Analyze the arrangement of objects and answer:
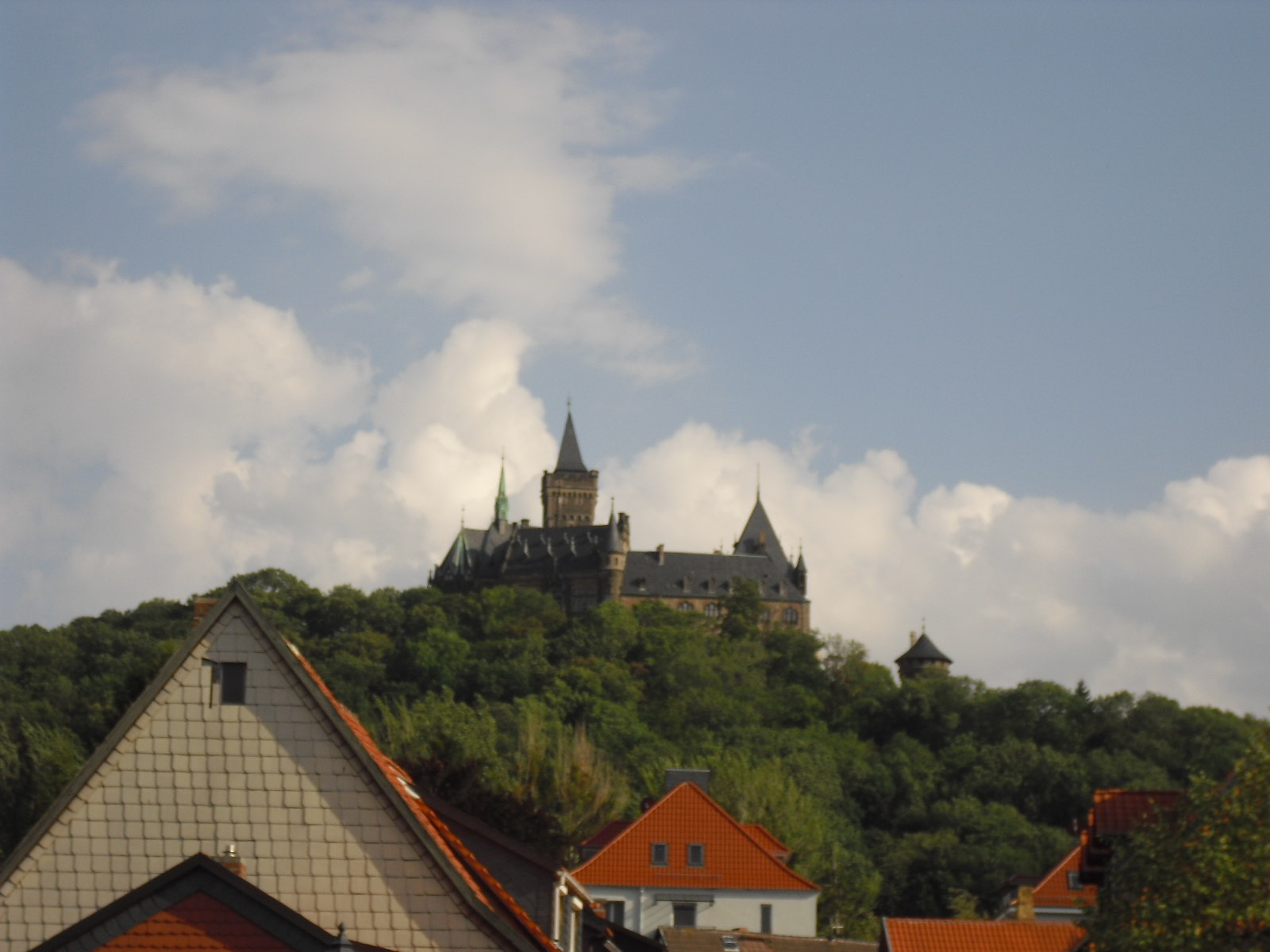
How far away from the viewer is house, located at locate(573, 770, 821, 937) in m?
58.5

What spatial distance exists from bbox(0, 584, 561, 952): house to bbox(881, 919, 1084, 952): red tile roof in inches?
871

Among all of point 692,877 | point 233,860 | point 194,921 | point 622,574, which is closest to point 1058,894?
point 692,877

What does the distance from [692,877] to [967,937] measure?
21055mm

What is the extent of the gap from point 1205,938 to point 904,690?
146 meters

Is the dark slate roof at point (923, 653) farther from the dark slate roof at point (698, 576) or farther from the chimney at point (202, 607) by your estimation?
the chimney at point (202, 607)

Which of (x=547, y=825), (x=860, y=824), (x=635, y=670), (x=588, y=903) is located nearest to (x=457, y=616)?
(x=635, y=670)

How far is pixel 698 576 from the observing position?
7559 inches

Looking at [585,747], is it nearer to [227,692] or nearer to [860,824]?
[860,824]

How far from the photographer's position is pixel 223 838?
664 inches

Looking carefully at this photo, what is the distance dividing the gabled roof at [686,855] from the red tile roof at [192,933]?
4209cm

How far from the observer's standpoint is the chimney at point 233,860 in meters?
16.5

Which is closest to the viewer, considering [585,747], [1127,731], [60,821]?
[60,821]

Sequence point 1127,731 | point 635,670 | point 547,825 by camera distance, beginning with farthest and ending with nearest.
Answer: point 635,670 → point 1127,731 → point 547,825

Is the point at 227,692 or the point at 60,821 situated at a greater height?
the point at 227,692
